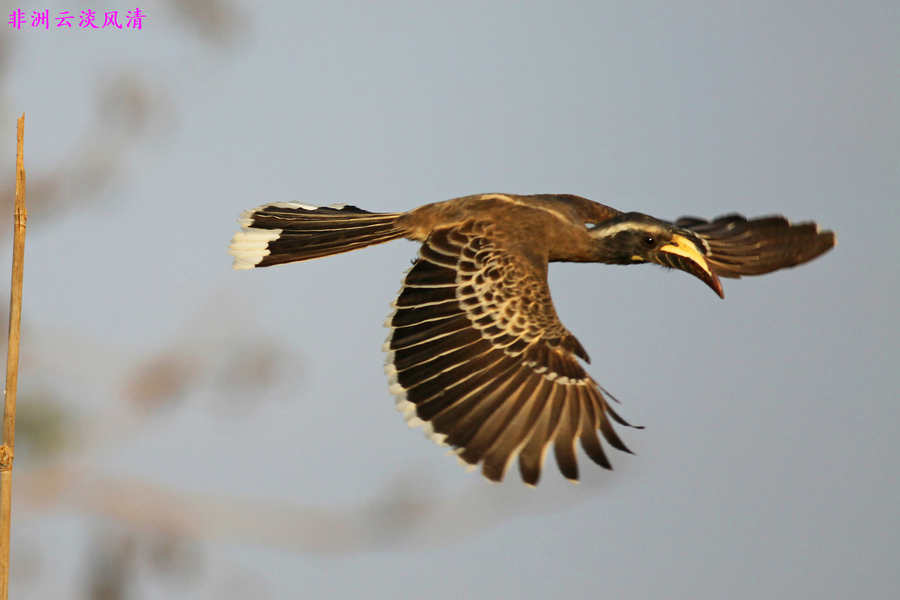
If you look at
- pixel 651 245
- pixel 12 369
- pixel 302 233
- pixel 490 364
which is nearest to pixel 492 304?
pixel 490 364

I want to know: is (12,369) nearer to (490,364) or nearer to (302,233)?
(490,364)

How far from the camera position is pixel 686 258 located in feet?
18.9

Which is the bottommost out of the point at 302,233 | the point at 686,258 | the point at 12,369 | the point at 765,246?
the point at 12,369

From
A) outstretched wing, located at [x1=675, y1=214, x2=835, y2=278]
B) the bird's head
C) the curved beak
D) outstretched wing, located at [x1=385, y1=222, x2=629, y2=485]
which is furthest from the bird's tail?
outstretched wing, located at [x1=675, y1=214, x2=835, y2=278]

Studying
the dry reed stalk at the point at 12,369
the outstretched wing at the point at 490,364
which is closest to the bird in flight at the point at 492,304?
the outstretched wing at the point at 490,364

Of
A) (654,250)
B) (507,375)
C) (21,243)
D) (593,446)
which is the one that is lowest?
(593,446)

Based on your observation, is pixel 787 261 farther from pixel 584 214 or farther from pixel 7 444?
pixel 7 444

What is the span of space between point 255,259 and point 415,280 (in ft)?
4.99

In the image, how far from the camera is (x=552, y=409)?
4684 millimetres

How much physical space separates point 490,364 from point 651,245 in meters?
1.55

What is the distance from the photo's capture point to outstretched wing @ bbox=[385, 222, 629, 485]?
14.9ft

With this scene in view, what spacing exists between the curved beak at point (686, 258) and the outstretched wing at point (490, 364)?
893 mm

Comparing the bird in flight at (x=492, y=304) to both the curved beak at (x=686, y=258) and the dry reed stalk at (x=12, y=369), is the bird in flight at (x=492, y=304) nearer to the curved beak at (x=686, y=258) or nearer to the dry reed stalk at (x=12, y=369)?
the curved beak at (x=686, y=258)

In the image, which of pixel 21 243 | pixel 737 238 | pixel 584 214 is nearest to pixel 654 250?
pixel 584 214
